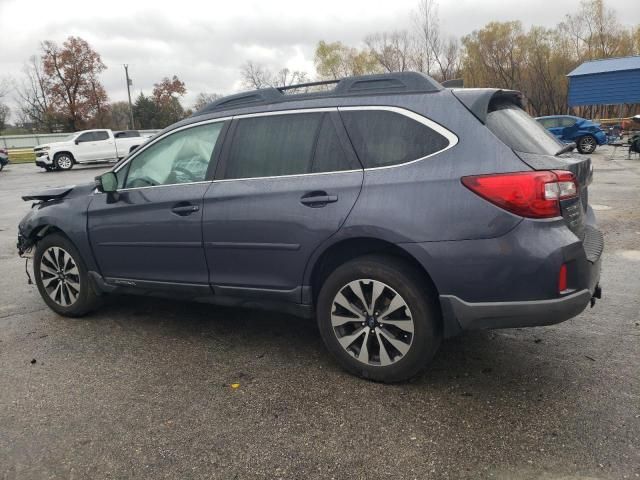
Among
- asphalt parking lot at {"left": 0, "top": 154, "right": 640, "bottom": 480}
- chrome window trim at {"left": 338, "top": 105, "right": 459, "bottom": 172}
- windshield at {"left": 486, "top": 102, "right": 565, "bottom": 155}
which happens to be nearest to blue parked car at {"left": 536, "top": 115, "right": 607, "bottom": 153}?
asphalt parking lot at {"left": 0, "top": 154, "right": 640, "bottom": 480}

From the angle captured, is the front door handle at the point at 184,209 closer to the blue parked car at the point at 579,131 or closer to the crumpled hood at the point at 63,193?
the crumpled hood at the point at 63,193

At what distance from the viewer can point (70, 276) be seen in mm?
4652

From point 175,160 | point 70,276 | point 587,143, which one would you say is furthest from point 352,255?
point 587,143

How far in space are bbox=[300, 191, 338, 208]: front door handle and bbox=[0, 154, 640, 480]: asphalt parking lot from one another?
1115mm

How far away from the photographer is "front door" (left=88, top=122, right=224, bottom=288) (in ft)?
12.6

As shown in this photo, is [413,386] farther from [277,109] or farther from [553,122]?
[553,122]

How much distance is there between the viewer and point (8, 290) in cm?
573

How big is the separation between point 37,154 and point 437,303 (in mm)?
26273

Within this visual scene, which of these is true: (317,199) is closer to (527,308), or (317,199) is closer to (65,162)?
(527,308)

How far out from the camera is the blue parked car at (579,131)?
860 inches

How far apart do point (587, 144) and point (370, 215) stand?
22278 mm

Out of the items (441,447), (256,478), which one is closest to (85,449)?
(256,478)

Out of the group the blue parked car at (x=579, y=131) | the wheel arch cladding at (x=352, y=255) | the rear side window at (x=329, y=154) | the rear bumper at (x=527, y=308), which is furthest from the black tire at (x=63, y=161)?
the rear bumper at (x=527, y=308)

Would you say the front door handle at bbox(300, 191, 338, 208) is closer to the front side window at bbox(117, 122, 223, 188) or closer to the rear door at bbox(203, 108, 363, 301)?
the rear door at bbox(203, 108, 363, 301)
